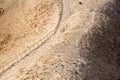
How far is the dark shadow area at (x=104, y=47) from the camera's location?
1030 inches

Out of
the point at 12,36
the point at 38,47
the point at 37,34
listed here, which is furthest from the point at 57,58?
the point at 12,36

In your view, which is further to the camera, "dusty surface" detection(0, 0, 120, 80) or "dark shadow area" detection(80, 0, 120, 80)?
"dark shadow area" detection(80, 0, 120, 80)

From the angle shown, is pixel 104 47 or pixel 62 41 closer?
pixel 62 41

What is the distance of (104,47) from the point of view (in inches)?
1099

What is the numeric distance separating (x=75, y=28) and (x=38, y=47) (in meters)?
3.77

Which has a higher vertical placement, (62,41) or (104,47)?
(62,41)

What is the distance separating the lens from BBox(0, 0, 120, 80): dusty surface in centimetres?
2550

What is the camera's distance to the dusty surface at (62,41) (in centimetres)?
2550

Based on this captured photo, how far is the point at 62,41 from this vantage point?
2744 cm

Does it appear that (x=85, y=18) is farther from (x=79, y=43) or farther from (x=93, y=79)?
(x=93, y=79)

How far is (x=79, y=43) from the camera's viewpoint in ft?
89.3

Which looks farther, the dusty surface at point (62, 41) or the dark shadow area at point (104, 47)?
the dark shadow area at point (104, 47)

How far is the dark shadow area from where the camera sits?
26156 millimetres

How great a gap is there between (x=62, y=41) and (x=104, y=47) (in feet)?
12.1
